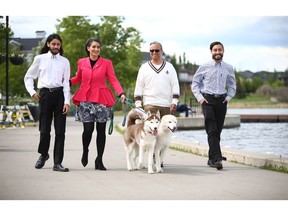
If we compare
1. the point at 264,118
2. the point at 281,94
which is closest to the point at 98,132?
the point at 264,118

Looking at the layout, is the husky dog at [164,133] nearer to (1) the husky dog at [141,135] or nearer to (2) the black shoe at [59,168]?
(1) the husky dog at [141,135]

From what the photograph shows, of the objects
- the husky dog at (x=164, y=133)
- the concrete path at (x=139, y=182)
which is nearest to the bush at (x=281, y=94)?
the concrete path at (x=139, y=182)

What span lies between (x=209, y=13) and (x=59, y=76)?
294 cm

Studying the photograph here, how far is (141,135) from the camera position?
9727 mm

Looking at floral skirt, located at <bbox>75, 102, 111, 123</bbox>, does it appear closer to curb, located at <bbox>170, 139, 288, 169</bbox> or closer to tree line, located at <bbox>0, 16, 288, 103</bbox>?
curb, located at <bbox>170, 139, 288, 169</bbox>

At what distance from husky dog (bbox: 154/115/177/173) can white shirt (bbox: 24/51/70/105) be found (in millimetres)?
1513

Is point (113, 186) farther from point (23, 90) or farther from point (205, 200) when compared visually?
point (23, 90)

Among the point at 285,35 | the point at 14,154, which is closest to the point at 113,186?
the point at 14,154

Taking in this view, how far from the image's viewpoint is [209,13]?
11.0m

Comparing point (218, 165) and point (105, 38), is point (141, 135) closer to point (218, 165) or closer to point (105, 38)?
point (218, 165)

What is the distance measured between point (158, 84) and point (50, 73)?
1735 millimetres

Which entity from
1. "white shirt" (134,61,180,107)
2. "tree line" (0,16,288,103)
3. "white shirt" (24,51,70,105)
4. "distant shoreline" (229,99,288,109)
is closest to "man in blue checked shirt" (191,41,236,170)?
"white shirt" (134,61,180,107)

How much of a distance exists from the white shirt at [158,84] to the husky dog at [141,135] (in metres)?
0.34
